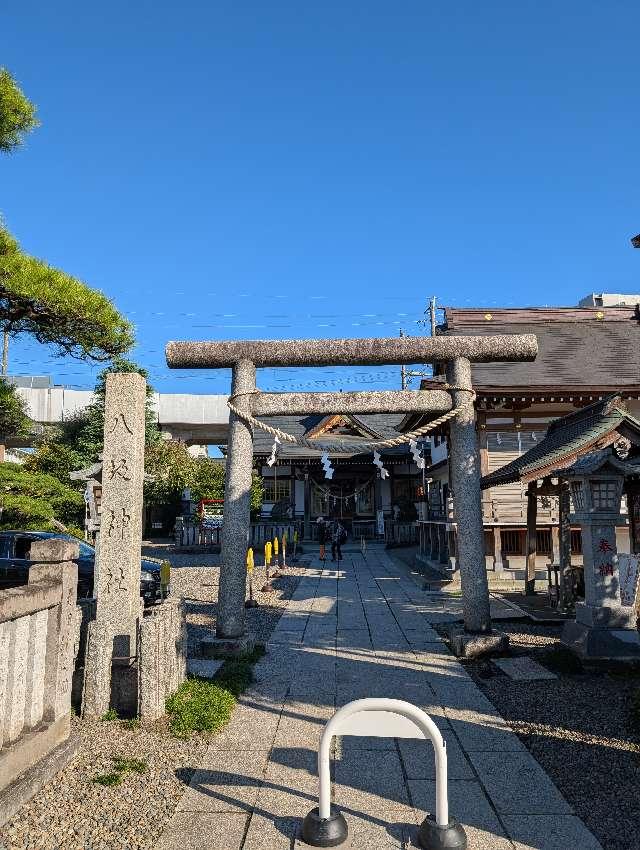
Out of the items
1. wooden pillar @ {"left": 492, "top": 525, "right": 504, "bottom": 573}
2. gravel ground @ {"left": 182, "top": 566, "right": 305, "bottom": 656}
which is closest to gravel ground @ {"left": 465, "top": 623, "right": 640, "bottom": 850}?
gravel ground @ {"left": 182, "top": 566, "right": 305, "bottom": 656}

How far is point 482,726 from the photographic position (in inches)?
Result: 201

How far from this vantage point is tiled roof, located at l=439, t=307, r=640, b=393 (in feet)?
55.0

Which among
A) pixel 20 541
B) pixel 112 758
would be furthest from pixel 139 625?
pixel 20 541

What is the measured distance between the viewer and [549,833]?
337 centimetres

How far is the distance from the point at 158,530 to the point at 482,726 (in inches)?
1069

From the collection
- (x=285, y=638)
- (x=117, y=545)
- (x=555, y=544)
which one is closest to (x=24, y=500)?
(x=285, y=638)

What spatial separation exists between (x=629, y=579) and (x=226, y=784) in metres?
6.96

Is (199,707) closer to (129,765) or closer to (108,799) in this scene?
(129,765)

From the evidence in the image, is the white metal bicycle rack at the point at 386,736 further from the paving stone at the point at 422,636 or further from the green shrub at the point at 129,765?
the paving stone at the point at 422,636

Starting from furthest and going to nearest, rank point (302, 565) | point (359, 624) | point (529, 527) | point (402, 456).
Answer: point (402, 456) → point (302, 565) → point (529, 527) → point (359, 624)

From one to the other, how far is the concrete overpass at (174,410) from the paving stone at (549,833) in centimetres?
3574

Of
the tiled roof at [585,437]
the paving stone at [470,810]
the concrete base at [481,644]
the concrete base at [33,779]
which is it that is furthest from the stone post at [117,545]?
the tiled roof at [585,437]

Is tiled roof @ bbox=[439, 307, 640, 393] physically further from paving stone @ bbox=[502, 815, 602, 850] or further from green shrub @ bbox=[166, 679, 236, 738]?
paving stone @ bbox=[502, 815, 602, 850]

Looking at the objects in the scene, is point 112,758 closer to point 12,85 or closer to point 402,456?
point 12,85
